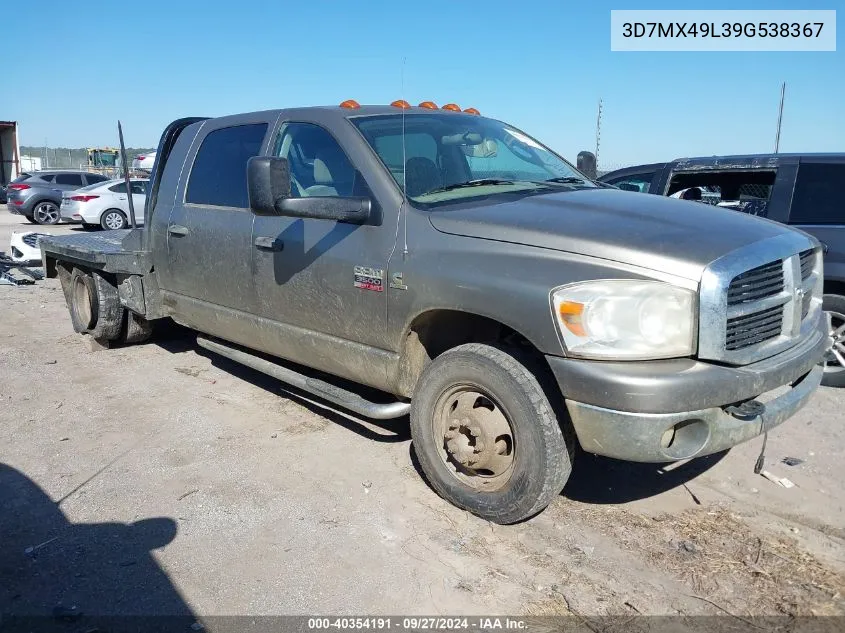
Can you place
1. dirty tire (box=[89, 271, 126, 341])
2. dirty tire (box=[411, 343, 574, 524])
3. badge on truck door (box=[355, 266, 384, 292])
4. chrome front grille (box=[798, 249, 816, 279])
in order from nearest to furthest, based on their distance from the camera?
dirty tire (box=[411, 343, 574, 524]), chrome front grille (box=[798, 249, 816, 279]), badge on truck door (box=[355, 266, 384, 292]), dirty tire (box=[89, 271, 126, 341])

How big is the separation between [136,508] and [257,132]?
2.43 m

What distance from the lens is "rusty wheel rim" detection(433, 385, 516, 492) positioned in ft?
10.5

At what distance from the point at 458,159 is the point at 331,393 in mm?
1534

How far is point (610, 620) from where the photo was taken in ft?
8.57

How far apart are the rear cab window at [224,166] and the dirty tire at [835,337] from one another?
14.1 feet

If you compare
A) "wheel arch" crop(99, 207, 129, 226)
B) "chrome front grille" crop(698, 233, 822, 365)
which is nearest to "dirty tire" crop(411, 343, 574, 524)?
"chrome front grille" crop(698, 233, 822, 365)

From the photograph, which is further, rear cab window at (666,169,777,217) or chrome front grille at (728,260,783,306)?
rear cab window at (666,169,777,217)

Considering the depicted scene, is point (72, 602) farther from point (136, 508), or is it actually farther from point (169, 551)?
point (136, 508)

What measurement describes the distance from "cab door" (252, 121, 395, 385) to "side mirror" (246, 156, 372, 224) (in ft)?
0.32

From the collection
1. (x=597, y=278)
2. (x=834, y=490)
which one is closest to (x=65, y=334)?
(x=597, y=278)

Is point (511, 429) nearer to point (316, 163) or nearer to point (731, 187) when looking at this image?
point (316, 163)

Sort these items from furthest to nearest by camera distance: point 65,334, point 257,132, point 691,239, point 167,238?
point 65,334 → point 167,238 → point 257,132 → point 691,239

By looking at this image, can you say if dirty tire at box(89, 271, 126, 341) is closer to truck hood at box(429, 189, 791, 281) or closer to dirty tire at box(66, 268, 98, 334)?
dirty tire at box(66, 268, 98, 334)

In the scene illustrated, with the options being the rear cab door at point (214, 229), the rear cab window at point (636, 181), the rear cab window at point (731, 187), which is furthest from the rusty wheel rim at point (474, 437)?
the rear cab window at point (636, 181)
